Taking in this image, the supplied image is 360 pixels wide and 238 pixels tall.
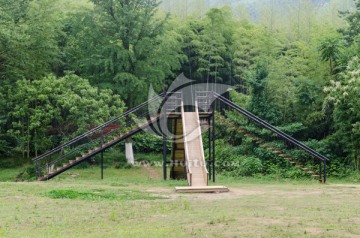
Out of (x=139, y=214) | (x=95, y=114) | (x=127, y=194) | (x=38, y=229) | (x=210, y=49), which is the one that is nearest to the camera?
(x=38, y=229)

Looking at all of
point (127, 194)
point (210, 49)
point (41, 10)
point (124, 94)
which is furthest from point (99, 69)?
point (127, 194)

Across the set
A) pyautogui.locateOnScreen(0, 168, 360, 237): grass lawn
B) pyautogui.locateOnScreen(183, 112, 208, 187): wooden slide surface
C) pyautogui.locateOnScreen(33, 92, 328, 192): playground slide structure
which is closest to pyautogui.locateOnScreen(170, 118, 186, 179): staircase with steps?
pyautogui.locateOnScreen(33, 92, 328, 192): playground slide structure

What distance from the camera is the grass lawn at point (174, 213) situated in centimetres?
844

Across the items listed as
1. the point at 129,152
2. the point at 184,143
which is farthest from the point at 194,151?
the point at 129,152

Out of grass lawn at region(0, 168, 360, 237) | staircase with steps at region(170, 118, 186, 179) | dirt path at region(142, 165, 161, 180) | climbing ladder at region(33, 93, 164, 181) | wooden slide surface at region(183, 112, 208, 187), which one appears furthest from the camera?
dirt path at region(142, 165, 161, 180)

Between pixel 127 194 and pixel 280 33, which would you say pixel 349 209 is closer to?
pixel 127 194

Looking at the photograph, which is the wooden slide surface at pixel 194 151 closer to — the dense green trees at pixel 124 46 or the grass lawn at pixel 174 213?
the grass lawn at pixel 174 213

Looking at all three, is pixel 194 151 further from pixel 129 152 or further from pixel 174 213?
pixel 129 152

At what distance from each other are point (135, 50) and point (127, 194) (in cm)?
1660

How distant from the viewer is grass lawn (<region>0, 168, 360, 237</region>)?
8438mm

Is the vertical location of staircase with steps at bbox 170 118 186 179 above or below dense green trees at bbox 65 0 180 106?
below

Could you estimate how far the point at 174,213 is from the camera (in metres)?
10.4

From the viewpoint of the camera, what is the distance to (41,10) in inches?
1097

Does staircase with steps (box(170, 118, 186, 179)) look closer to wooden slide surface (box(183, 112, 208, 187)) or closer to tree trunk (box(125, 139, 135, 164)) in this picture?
wooden slide surface (box(183, 112, 208, 187))
